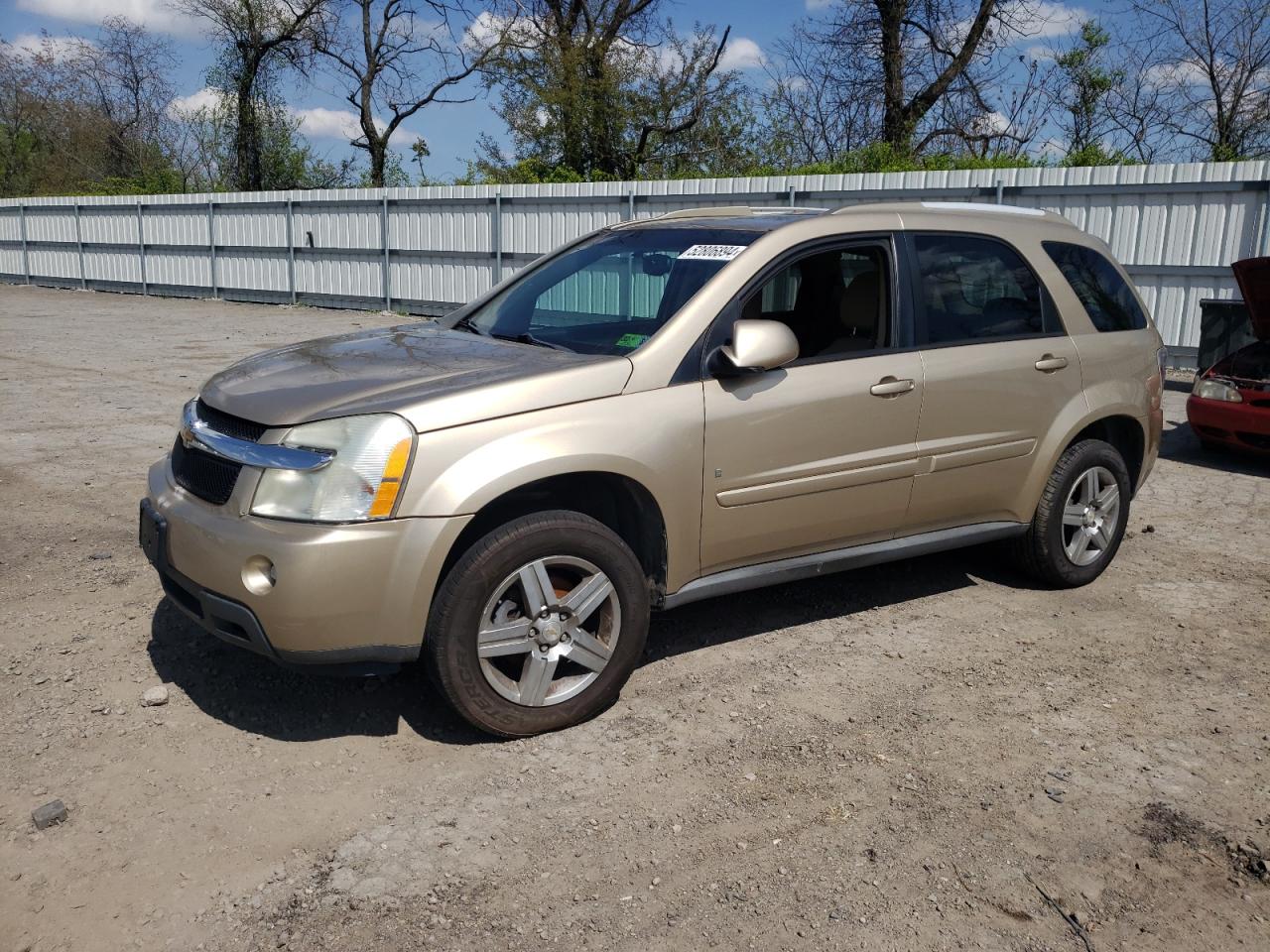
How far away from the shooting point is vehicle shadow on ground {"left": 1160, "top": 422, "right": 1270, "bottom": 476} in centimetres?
868

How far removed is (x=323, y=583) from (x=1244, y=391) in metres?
7.64

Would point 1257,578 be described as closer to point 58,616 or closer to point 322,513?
point 322,513

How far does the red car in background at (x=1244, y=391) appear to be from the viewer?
832 centimetres

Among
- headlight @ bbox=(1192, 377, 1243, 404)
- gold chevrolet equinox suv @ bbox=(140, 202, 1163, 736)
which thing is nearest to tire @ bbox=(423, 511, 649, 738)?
gold chevrolet equinox suv @ bbox=(140, 202, 1163, 736)

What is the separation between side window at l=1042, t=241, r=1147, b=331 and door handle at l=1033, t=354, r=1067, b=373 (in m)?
0.40

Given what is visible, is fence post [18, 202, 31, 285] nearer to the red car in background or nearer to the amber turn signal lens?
the red car in background

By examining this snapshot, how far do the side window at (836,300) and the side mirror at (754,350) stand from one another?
1.73 feet

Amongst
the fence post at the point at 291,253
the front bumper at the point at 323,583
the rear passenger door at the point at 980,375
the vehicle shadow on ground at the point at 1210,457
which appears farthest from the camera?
the fence post at the point at 291,253

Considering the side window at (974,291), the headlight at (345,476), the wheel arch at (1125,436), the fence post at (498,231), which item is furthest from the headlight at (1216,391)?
the fence post at (498,231)

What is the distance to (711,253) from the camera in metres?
4.44

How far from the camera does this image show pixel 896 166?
17.3m

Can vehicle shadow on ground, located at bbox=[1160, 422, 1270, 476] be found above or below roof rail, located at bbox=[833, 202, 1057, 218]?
below

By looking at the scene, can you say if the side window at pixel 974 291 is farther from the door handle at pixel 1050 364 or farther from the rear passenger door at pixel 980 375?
the door handle at pixel 1050 364

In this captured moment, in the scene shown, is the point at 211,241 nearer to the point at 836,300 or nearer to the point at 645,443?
the point at 836,300
